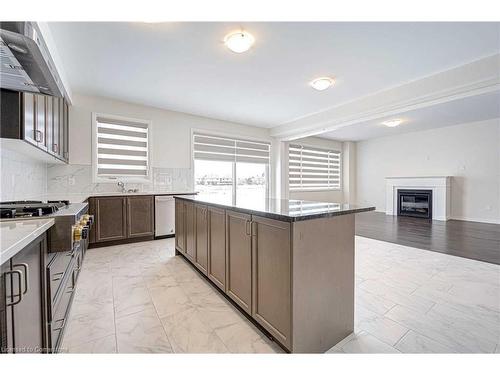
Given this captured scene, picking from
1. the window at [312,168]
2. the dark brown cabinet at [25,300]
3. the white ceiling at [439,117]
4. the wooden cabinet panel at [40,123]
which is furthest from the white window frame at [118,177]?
the white ceiling at [439,117]

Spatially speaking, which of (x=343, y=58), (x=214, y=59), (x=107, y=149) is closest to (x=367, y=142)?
(x=343, y=58)

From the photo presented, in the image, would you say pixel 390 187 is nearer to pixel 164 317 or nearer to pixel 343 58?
pixel 343 58

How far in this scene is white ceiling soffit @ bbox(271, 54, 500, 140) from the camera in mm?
2994

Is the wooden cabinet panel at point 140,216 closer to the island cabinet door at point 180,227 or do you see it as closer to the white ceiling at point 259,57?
the island cabinet door at point 180,227

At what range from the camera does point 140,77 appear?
11.3 feet

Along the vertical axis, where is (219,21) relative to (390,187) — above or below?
above

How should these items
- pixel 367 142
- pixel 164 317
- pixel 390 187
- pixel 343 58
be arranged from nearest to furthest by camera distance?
pixel 164 317, pixel 343 58, pixel 390 187, pixel 367 142

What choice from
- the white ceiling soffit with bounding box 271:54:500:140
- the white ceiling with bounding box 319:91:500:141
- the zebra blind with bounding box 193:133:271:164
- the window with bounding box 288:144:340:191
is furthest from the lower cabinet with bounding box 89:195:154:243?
the white ceiling with bounding box 319:91:500:141

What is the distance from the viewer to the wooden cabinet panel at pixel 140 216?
13.4 feet

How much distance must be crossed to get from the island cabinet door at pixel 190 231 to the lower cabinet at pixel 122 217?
1567mm

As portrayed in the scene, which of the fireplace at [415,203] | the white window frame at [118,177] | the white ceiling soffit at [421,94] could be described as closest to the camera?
the white ceiling soffit at [421,94]
